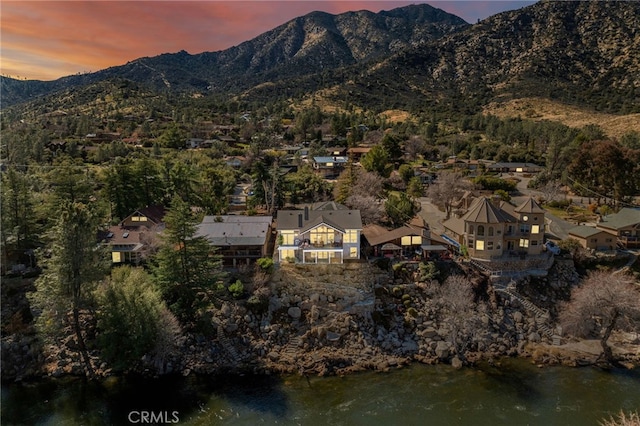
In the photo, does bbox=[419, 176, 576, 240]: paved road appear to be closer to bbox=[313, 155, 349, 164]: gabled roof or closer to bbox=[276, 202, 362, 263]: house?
bbox=[276, 202, 362, 263]: house

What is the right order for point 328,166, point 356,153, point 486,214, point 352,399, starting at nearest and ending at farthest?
point 352,399 → point 486,214 → point 328,166 → point 356,153

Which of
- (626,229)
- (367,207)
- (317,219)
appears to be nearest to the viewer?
(317,219)

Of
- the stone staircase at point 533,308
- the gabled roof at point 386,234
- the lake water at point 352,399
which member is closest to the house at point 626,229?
the stone staircase at point 533,308

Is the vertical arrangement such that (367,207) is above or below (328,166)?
below

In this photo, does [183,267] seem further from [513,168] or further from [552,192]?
[513,168]

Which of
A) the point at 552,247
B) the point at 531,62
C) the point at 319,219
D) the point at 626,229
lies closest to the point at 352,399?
the point at 319,219

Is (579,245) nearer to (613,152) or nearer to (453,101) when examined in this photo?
(613,152)

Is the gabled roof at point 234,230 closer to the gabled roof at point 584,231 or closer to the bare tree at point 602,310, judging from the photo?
the bare tree at point 602,310

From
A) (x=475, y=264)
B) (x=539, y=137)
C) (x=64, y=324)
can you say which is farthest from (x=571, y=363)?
(x=539, y=137)
